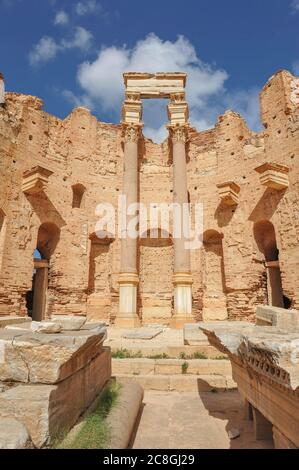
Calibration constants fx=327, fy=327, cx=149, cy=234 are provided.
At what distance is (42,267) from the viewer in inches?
642

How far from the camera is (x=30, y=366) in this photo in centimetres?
337

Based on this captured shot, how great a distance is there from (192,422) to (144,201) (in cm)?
1481

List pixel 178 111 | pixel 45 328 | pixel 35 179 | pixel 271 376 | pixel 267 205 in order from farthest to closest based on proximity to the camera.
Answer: pixel 178 111, pixel 267 205, pixel 35 179, pixel 45 328, pixel 271 376

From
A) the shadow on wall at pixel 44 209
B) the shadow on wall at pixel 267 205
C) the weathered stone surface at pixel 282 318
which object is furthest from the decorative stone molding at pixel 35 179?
the weathered stone surface at pixel 282 318

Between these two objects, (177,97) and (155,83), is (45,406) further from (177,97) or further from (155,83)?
(155,83)

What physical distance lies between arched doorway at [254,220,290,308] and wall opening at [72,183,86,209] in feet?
30.9

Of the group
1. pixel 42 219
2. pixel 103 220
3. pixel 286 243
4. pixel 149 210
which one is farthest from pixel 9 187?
pixel 286 243

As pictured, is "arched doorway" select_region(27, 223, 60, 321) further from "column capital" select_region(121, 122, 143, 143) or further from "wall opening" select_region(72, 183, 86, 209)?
"column capital" select_region(121, 122, 143, 143)

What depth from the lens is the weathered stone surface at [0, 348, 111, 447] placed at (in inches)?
117

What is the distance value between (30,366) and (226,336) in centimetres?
253

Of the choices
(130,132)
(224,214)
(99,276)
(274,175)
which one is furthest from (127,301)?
(130,132)

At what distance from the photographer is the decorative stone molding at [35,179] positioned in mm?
14797

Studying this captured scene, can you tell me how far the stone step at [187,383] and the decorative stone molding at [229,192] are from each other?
1043 cm

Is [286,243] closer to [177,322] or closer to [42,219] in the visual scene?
[177,322]
